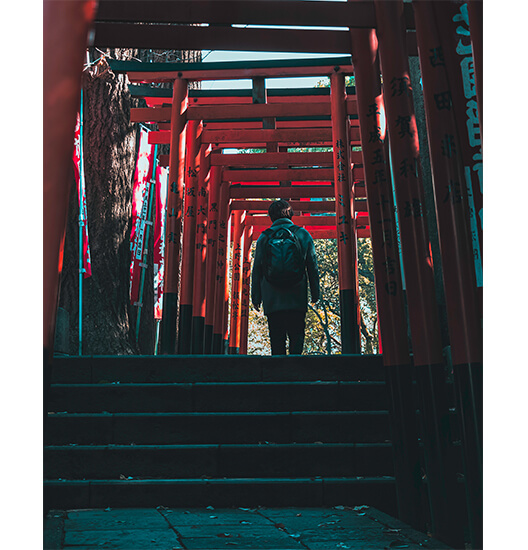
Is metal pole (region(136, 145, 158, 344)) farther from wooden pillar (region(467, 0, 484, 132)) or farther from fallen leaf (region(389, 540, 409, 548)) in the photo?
wooden pillar (region(467, 0, 484, 132))

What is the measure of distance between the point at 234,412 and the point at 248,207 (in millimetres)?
11542

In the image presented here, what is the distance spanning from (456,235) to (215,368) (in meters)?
2.69

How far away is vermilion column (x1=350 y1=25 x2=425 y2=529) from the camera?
447cm

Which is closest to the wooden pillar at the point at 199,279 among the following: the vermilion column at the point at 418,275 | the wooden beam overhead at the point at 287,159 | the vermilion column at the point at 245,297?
the wooden beam overhead at the point at 287,159

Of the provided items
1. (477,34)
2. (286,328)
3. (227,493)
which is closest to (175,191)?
(286,328)

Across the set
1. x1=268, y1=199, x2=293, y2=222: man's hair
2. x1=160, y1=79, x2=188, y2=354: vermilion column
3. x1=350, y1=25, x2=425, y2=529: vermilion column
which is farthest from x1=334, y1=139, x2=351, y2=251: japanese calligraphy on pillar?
x1=350, y1=25, x2=425, y2=529: vermilion column

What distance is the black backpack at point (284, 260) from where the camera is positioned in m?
7.41

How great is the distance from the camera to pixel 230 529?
4246 millimetres

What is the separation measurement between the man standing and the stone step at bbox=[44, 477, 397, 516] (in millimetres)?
2506

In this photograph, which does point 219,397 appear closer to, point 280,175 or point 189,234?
point 189,234

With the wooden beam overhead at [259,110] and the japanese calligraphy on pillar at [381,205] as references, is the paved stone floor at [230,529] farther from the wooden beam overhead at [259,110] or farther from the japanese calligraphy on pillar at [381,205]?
the wooden beam overhead at [259,110]

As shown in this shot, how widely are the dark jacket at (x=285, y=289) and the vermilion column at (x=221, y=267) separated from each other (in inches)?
243

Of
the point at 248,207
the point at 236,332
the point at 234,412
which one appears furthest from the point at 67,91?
the point at 236,332

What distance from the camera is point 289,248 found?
7441 millimetres
